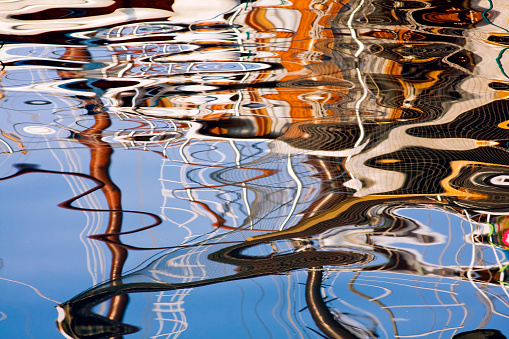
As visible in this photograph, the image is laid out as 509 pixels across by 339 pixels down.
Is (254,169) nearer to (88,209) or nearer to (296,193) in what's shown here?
(296,193)

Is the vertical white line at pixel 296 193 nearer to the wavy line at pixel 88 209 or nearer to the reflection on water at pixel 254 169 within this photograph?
the reflection on water at pixel 254 169

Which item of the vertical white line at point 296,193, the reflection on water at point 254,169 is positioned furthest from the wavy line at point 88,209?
the vertical white line at point 296,193

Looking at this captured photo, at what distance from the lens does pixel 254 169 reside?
2.47 ft

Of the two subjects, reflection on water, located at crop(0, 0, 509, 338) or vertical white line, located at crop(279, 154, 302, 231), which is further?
vertical white line, located at crop(279, 154, 302, 231)

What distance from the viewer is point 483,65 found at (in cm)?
100

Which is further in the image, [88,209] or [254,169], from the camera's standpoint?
[254,169]

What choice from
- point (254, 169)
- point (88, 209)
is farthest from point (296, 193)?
point (88, 209)

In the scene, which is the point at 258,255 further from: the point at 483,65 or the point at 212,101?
the point at 483,65

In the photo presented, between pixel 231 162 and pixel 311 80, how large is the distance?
345 millimetres

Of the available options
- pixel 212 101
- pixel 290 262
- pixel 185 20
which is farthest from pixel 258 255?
pixel 185 20

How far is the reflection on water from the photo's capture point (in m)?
0.52

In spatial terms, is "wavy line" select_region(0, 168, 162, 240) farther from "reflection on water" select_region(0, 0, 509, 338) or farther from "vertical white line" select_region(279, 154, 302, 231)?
"vertical white line" select_region(279, 154, 302, 231)

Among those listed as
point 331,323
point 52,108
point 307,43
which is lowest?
point 331,323

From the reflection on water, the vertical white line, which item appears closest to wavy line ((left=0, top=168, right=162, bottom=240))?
the reflection on water
